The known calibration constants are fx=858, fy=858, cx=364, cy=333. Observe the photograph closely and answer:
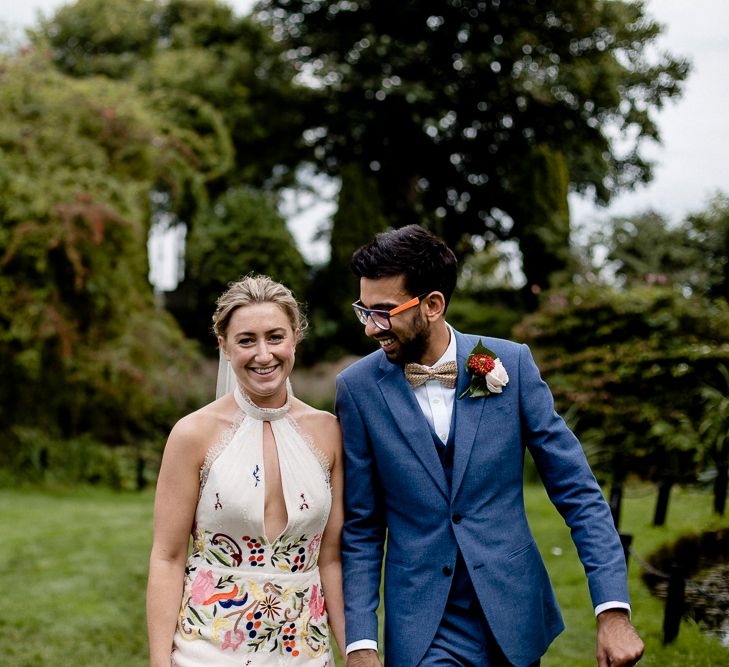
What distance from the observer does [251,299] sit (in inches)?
Result: 112

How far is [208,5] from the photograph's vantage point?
23734 mm

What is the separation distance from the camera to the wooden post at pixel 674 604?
4.52 m

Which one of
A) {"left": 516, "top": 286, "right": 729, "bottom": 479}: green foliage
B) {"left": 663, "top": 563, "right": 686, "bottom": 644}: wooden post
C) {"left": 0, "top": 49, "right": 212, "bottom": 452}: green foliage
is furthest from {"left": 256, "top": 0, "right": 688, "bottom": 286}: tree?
{"left": 663, "top": 563, "right": 686, "bottom": 644}: wooden post

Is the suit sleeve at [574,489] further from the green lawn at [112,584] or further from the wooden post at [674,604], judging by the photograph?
the green lawn at [112,584]

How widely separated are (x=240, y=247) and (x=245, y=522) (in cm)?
1413

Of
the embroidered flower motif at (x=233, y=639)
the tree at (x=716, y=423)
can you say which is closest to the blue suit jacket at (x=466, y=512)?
the embroidered flower motif at (x=233, y=639)

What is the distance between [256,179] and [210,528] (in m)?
19.8

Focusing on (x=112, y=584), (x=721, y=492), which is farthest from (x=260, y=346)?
(x=721, y=492)

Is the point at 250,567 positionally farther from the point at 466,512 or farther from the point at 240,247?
the point at 240,247

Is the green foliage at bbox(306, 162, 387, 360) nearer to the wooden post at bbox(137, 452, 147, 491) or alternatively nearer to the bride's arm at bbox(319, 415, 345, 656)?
the wooden post at bbox(137, 452, 147, 491)

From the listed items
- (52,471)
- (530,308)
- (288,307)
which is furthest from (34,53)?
(288,307)

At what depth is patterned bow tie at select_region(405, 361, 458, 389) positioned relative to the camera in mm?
2955

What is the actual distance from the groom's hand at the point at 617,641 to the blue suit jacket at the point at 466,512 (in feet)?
0.18

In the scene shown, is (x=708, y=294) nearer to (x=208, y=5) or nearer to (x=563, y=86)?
(x=563, y=86)
